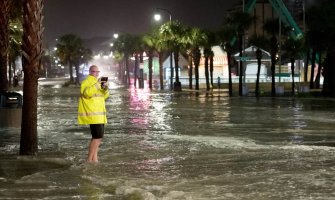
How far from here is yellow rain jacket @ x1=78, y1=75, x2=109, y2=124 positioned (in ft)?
33.8

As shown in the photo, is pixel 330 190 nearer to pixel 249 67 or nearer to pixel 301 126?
pixel 301 126

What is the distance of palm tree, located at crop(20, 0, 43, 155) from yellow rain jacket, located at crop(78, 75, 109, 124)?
1475 millimetres

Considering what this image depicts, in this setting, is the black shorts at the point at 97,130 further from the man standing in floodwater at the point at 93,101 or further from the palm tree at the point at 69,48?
the palm tree at the point at 69,48

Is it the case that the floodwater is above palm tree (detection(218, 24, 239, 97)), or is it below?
below

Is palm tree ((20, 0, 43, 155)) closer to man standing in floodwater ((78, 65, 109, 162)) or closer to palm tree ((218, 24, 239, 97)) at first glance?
man standing in floodwater ((78, 65, 109, 162))

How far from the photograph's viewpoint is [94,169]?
33.4 ft

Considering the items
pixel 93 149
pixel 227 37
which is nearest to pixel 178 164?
pixel 93 149

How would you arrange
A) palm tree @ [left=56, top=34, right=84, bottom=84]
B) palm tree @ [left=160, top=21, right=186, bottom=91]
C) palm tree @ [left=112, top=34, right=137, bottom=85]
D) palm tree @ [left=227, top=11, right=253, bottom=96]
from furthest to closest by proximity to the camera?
palm tree @ [left=56, top=34, right=84, bottom=84] < palm tree @ [left=112, top=34, right=137, bottom=85] < palm tree @ [left=160, top=21, right=186, bottom=91] < palm tree @ [left=227, top=11, right=253, bottom=96]

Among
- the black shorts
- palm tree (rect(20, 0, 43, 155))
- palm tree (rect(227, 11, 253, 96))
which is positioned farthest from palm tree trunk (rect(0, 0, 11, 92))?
palm tree (rect(227, 11, 253, 96))

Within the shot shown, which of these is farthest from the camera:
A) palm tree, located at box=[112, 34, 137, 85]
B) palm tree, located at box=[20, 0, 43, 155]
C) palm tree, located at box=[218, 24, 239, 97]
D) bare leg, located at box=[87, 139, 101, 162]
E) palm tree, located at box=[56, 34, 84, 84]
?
palm tree, located at box=[56, 34, 84, 84]

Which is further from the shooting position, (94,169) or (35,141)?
(35,141)

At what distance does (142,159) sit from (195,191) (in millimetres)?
3241

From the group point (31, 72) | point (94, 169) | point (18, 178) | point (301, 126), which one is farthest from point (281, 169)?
point (301, 126)

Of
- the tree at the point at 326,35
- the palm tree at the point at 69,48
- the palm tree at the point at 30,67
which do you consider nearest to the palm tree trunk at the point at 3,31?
the palm tree at the point at 30,67
